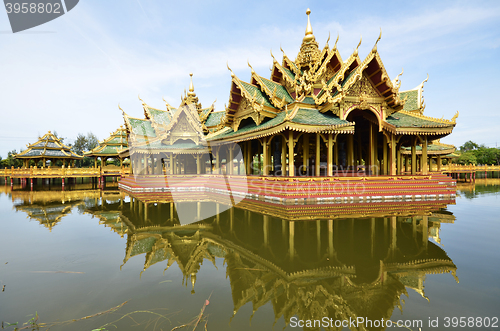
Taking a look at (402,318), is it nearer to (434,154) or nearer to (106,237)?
(106,237)

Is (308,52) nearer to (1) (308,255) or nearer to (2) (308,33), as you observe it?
(2) (308,33)

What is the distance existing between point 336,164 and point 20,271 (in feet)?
49.9

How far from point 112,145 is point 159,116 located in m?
13.1

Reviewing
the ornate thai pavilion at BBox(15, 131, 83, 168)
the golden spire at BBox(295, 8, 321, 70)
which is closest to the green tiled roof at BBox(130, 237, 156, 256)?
the golden spire at BBox(295, 8, 321, 70)

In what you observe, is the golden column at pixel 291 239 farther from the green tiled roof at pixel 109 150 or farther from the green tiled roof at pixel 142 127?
the green tiled roof at pixel 109 150

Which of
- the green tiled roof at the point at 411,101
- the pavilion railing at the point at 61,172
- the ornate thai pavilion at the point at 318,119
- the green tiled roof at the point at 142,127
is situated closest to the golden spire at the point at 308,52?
the ornate thai pavilion at the point at 318,119

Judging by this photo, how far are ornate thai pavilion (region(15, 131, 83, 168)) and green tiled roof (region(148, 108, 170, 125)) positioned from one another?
16017mm

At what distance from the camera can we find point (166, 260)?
468 cm

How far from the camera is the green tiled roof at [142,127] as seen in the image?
22.8 metres

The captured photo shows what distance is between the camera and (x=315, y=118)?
12.0 m

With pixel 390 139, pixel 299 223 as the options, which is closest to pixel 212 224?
pixel 299 223

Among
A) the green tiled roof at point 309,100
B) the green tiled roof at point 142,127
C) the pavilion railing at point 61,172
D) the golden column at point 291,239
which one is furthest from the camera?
the pavilion railing at point 61,172

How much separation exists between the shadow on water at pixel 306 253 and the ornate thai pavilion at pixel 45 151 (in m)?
27.2

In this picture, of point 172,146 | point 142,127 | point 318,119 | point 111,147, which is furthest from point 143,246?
point 111,147
